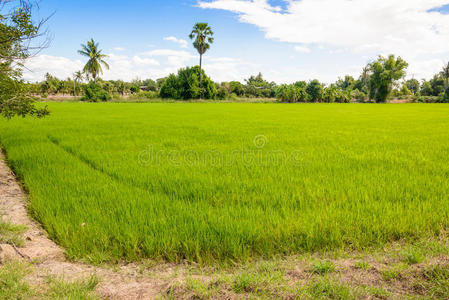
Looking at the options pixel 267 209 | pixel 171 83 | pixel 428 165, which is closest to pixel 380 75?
pixel 171 83

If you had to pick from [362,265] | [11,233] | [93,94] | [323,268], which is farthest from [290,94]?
[11,233]

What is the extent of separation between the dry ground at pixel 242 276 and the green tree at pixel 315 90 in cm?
5931

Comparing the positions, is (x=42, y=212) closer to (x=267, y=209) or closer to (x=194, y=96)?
(x=267, y=209)

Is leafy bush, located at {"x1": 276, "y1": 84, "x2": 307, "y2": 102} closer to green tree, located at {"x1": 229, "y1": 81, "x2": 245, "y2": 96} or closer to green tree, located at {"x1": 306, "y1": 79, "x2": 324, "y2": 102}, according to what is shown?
green tree, located at {"x1": 306, "y1": 79, "x2": 324, "y2": 102}

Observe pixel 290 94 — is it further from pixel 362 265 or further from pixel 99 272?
pixel 99 272

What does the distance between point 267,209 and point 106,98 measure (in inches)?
1986

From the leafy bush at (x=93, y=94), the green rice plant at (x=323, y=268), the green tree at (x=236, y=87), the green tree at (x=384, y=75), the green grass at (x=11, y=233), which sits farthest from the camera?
the green tree at (x=236, y=87)

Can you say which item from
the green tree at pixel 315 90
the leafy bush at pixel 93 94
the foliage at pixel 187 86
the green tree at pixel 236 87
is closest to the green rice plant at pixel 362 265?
the foliage at pixel 187 86

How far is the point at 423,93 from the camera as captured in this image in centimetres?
6806

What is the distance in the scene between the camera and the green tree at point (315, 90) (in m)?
57.1

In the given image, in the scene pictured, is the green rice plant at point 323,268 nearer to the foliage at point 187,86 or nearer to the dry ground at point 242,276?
the dry ground at point 242,276

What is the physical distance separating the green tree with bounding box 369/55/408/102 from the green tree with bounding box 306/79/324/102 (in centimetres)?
1138

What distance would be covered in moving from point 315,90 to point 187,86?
28723mm

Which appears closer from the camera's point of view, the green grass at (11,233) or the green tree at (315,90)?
the green grass at (11,233)
